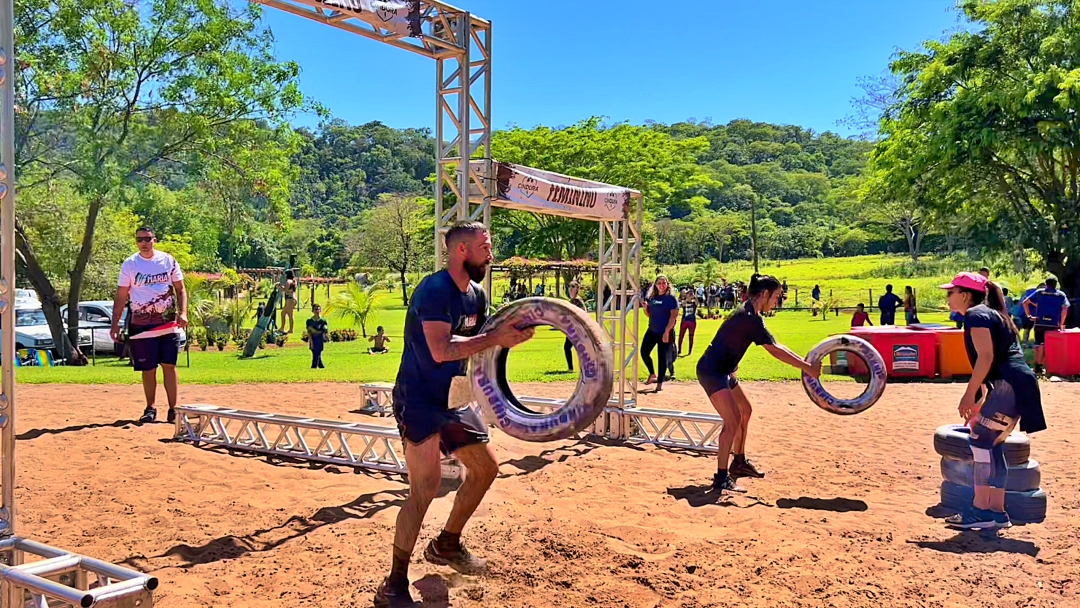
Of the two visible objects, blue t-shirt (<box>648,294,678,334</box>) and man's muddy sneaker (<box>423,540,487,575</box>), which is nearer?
man's muddy sneaker (<box>423,540,487,575</box>)

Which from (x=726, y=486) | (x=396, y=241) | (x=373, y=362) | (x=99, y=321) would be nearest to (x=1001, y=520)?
(x=726, y=486)

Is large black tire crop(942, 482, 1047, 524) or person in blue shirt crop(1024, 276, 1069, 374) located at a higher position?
person in blue shirt crop(1024, 276, 1069, 374)

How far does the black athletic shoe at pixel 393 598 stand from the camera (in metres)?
4.21

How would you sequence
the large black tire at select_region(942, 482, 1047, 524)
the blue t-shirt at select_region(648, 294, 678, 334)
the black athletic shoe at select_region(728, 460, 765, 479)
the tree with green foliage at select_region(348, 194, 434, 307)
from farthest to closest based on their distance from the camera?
the tree with green foliage at select_region(348, 194, 434, 307) < the blue t-shirt at select_region(648, 294, 678, 334) < the black athletic shoe at select_region(728, 460, 765, 479) < the large black tire at select_region(942, 482, 1047, 524)

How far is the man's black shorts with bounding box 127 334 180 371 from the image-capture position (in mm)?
8375

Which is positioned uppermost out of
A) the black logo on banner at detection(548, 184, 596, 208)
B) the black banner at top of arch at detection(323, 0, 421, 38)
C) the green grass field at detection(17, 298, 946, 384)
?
the black banner at top of arch at detection(323, 0, 421, 38)

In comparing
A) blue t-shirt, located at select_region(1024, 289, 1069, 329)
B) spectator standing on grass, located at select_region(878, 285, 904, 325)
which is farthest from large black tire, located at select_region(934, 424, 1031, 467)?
spectator standing on grass, located at select_region(878, 285, 904, 325)

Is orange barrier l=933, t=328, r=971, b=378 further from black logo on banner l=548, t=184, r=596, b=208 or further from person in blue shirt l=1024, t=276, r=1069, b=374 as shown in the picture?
black logo on banner l=548, t=184, r=596, b=208

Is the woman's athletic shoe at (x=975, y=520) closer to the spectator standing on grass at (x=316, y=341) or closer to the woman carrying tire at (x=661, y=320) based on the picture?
the woman carrying tire at (x=661, y=320)

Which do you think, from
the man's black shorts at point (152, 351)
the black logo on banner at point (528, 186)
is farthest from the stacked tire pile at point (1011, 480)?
the man's black shorts at point (152, 351)

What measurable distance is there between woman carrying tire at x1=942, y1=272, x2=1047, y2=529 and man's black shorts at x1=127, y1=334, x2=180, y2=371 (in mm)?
7132

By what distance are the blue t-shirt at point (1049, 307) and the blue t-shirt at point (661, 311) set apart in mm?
7306

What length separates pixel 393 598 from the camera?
423cm

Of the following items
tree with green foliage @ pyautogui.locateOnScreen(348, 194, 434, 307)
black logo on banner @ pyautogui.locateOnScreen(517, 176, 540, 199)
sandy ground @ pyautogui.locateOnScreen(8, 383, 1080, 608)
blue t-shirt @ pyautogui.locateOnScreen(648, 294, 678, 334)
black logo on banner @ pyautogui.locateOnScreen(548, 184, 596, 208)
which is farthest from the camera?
tree with green foliage @ pyautogui.locateOnScreen(348, 194, 434, 307)
